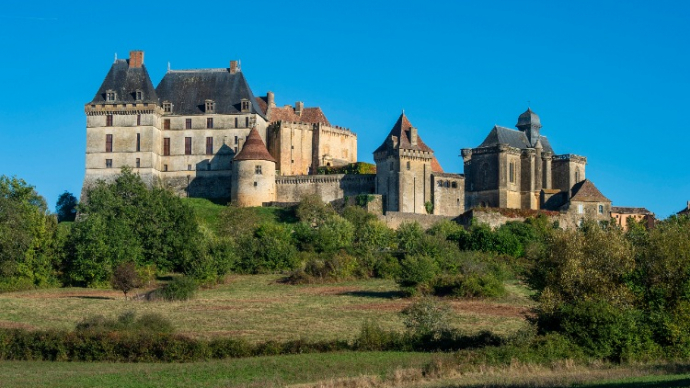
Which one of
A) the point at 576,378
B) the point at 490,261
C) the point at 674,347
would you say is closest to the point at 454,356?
the point at 576,378

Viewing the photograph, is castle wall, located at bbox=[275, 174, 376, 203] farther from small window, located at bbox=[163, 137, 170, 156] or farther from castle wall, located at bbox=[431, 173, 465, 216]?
small window, located at bbox=[163, 137, 170, 156]

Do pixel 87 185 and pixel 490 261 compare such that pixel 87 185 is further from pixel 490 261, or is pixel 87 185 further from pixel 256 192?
pixel 490 261

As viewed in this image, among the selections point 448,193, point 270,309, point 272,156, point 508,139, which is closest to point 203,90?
point 272,156

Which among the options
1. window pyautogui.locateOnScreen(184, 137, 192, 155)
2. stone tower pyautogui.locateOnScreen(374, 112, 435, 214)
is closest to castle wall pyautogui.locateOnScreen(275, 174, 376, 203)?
stone tower pyautogui.locateOnScreen(374, 112, 435, 214)

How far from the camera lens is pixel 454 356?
31328 millimetres

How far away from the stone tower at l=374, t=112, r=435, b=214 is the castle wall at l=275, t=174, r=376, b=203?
2.38 meters

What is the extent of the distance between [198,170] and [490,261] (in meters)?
27.4

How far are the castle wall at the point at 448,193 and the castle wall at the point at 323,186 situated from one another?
4.93 metres

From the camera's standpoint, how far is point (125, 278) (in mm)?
53094

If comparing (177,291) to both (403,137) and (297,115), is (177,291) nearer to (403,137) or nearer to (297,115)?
(403,137)

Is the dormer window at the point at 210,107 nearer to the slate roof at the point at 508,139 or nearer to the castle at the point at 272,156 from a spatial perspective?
the castle at the point at 272,156

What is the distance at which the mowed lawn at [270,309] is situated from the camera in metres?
40.1

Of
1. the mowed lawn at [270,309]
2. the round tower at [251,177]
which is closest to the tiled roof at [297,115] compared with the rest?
the round tower at [251,177]

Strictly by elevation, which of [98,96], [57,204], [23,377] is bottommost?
[23,377]
